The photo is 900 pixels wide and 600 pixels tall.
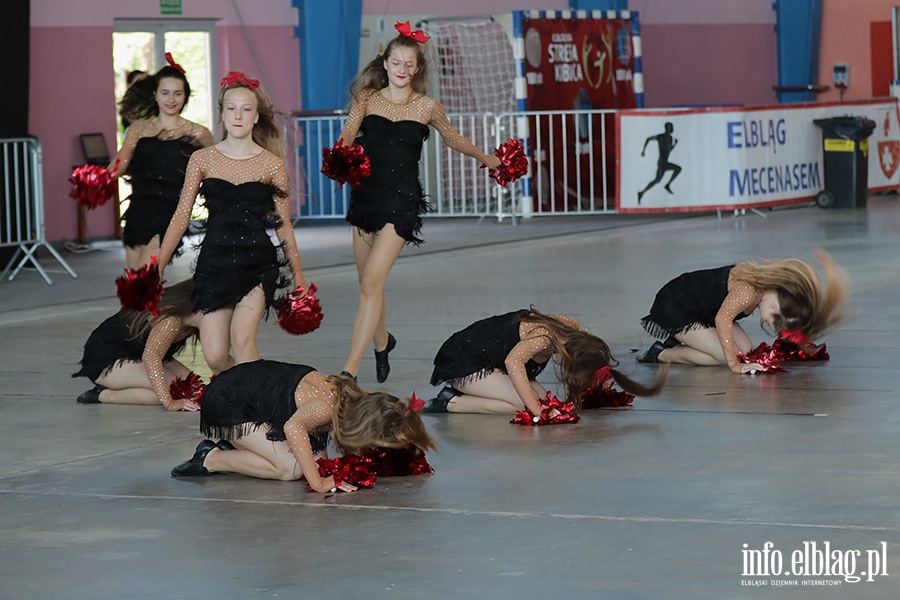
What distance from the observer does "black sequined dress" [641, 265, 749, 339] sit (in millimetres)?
8281

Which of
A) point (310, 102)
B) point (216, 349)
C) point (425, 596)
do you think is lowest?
point (425, 596)

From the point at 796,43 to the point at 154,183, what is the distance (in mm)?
20555

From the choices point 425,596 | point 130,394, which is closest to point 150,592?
point 425,596

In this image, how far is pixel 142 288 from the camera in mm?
6891

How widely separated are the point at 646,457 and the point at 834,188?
47.6 feet

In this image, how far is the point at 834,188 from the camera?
65.2ft

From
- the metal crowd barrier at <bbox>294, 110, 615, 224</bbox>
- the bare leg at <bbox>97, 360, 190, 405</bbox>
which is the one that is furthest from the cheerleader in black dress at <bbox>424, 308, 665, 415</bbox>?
the metal crowd barrier at <bbox>294, 110, 615, 224</bbox>

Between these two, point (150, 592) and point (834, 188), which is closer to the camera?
point (150, 592)

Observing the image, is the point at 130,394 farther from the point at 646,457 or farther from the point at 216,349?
the point at 646,457

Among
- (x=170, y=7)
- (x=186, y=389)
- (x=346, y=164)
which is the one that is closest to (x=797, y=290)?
(x=346, y=164)

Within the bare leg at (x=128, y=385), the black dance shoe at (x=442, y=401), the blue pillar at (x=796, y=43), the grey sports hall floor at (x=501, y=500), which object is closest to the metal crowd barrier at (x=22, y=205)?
the grey sports hall floor at (x=501, y=500)

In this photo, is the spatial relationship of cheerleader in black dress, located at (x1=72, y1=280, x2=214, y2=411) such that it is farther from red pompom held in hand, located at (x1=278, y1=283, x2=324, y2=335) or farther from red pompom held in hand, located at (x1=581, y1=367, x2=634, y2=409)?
red pompom held in hand, located at (x1=581, y1=367, x2=634, y2=409)

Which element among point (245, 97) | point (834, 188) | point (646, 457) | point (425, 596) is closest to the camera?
point (425, 596)

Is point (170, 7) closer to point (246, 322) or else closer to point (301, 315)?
point (246, 322)
